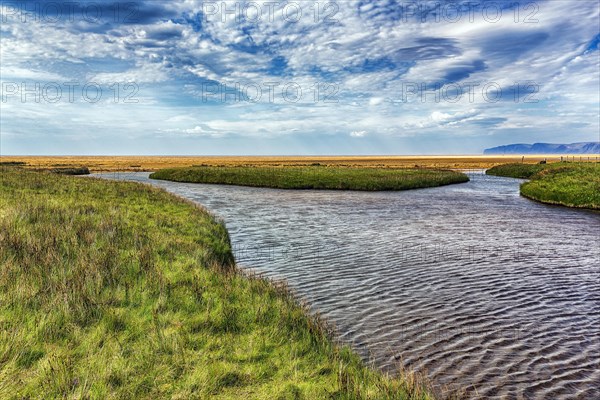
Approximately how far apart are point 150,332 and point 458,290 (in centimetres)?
995

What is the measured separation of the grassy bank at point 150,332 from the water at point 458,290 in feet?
5.76

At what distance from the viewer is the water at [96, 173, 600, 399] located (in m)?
7.93

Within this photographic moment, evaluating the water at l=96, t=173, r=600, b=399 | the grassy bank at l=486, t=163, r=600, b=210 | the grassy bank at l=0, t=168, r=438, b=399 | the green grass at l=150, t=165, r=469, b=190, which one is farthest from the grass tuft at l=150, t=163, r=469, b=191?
the grassy bank at l=0, t=168, r=438, b=399

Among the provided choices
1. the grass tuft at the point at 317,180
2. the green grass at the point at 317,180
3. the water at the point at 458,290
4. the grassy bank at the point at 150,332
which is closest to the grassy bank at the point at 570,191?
the water at the point at 458,290

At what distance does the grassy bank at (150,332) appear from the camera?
558 centimetres

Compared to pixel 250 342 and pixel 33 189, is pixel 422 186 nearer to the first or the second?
pixel 33 189

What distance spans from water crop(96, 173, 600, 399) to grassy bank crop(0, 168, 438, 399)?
1.75 m

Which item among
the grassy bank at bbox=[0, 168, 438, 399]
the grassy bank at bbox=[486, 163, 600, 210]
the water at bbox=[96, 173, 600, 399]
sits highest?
the grassy bank at bbox=[486, 163, 600, 210]

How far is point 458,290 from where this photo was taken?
12.8m

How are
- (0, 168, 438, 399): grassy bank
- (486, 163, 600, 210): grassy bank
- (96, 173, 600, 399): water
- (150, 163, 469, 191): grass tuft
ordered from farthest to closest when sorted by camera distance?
1. (150, 163, 469, 191): grass tuft
2. (486, 163, 600, 210): grassy bank
3. (96, 173, 600, 399): water
4. (0, 168, 438, 399): grassy bank

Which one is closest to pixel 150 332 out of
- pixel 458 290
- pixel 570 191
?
pixel 458 290

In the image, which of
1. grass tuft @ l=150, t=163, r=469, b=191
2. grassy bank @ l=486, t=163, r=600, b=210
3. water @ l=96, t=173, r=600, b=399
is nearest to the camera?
water @ l=96, t=173, r=600, b=399

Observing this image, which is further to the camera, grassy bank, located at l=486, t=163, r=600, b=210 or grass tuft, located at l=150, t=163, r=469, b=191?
grass tuft, located at l=150, t=163, r=469, b=191

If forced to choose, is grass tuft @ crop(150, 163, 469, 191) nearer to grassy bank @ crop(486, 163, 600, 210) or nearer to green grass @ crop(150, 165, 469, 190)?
green grass @ crop(150, 165, 469, 190)
